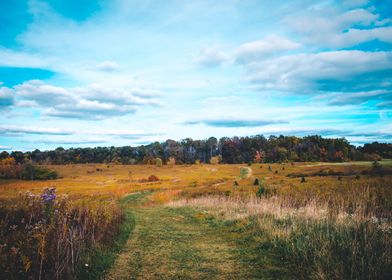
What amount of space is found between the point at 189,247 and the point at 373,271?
5291mm

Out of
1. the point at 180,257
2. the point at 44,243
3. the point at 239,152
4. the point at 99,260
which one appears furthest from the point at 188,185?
the point at 239,152

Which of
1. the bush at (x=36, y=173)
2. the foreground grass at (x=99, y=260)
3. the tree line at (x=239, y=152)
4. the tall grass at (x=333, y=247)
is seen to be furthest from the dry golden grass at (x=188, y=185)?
the tree line at (x=239, y=152)

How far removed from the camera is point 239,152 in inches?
6358

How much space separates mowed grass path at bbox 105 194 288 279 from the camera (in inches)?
260

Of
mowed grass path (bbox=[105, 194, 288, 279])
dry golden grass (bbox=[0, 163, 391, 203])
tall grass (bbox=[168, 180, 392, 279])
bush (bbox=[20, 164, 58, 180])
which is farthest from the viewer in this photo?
bush (bbox=[20, 164, 58, 180])

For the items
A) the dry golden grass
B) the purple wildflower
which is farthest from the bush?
the purple wildflower

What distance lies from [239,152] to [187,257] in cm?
15589

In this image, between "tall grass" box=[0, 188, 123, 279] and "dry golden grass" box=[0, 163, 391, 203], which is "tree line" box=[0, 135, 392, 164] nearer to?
"dry golden grass" box=[0, 163, 391, 203]

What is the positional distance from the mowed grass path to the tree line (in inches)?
4692

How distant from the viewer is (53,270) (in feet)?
20.2

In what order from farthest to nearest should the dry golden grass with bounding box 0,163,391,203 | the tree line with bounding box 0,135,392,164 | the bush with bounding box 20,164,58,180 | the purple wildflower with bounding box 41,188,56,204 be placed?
1. the tree line with bounding box 0,135,392,164
2. the bush with bounding box 20,164,58,180
3. the dry golden grass with bounding box 0,163,391,203
4. the purple wildflower with bounding box 41,188,56,204

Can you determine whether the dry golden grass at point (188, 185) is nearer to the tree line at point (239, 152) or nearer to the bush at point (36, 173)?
the bush at point (36, 173)

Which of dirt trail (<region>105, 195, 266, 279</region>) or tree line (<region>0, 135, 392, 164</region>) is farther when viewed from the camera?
tree line (<region>0, 135, 392, 164</region>)

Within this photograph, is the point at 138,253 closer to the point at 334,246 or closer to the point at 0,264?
the point at 0,264
